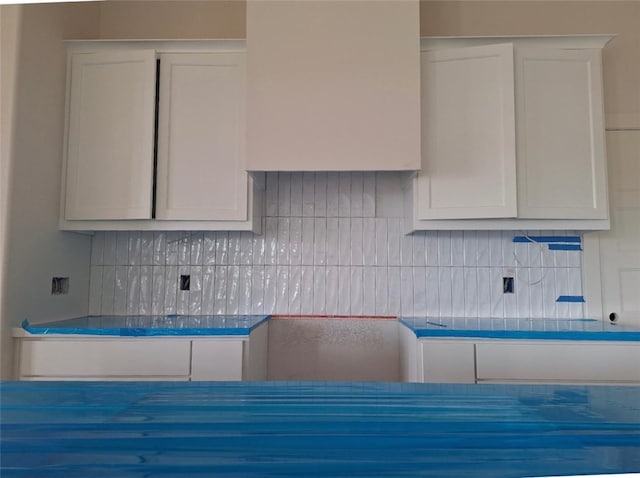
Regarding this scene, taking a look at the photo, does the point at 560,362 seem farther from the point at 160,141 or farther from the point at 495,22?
the point at 160,141

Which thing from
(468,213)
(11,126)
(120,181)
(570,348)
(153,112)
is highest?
(153,112)

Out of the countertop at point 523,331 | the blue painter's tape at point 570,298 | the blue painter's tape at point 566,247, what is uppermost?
the blue painter's tape at point 566,247

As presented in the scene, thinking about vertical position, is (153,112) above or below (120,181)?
above

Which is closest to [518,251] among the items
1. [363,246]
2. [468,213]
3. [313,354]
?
[468,213]

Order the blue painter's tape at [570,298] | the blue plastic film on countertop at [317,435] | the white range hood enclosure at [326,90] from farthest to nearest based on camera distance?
the blue painter's tape at [570,298] → the white range hood enclosure at [326,90] → the blue plastic film on countertop at [317,435]

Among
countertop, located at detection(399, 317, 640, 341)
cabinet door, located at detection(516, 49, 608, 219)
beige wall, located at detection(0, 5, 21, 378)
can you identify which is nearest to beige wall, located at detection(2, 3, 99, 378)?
beige wall, located at detection(0, 5, 21, 378)

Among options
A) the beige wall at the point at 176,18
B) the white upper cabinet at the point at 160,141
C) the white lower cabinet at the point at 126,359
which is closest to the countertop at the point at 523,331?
the white lower cabinet at the point at 126,359

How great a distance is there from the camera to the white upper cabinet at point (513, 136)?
203cm

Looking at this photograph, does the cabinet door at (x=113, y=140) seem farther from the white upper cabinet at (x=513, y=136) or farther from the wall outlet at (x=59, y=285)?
the white upper cabinet at (x=513, y=136)

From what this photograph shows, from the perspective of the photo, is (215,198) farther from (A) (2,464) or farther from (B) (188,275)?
(A) (2,464)

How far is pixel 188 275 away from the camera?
2422 mm

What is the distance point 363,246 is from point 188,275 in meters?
1.07

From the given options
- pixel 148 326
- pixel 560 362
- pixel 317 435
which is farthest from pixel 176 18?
pixel 560 362

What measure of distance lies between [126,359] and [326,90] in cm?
157
